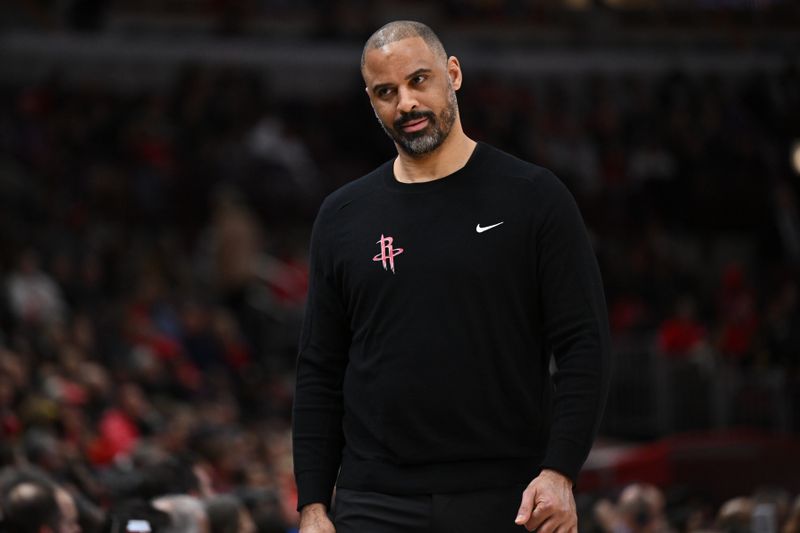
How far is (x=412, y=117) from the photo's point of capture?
3.13 meters

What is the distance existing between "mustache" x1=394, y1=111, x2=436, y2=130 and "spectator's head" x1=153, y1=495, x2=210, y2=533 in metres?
1.87

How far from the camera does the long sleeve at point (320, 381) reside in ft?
10.6

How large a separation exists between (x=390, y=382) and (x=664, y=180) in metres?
15.0

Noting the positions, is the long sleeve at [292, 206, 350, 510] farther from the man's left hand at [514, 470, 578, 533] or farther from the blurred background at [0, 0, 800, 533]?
the blurred background at [0, 0, 800, 533]

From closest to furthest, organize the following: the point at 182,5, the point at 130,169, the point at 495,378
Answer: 1. the point at 495,378
2. the point at 130,169
3. the point at 182,5

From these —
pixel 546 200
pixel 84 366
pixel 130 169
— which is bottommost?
pixel 84 366

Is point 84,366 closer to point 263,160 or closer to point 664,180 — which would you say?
point 263,160

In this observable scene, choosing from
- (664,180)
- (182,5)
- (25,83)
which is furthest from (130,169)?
(664,180)

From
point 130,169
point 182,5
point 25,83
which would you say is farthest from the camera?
point 182,5

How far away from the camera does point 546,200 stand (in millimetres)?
3096

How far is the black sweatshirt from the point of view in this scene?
3.04 m

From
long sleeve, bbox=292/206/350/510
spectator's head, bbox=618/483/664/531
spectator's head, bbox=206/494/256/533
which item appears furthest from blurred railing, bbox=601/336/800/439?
long sleeve, bbox=292/206/350/510

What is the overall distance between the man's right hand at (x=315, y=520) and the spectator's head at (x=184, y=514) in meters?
1.38

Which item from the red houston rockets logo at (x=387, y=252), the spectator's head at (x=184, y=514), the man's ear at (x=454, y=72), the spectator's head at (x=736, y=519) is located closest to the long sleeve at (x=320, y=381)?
the red houston rockets logo at (x=387, y=252)
